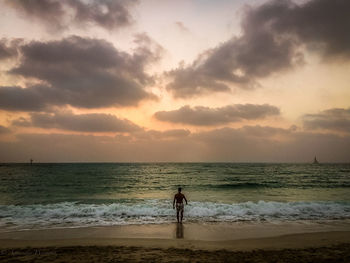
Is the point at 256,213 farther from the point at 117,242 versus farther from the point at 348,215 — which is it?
the point at 117,242

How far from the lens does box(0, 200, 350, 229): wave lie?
15547mm

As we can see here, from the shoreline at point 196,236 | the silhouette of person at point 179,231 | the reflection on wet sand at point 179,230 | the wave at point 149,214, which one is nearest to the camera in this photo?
the shoreline at point 196,236

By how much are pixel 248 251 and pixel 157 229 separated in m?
5.61

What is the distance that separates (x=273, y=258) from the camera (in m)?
8.42

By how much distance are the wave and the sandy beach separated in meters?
1.86

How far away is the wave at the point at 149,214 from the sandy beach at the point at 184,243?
73.1 inches

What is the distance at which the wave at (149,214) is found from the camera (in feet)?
51.0

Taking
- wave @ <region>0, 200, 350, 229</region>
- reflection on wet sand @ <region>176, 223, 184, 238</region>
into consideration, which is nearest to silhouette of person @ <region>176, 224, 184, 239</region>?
reflection on wet sand @ <region>176, 223, 184, 238</region>

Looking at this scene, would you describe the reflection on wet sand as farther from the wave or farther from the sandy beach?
the wave

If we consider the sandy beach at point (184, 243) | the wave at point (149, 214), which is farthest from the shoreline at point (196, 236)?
the wave at point (149, 214)

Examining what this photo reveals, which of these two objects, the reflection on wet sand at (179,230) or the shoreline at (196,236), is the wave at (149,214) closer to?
the reflection on wet sand at (179,230)

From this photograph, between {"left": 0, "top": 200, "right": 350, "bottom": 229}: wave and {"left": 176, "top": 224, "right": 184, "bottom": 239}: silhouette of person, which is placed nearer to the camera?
{"left": 176, "top": 224, "right": 184, "bottom": 239}: silhouette of person

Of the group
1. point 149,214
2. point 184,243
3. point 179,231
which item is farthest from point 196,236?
point 149,214

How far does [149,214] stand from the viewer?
17734mm
